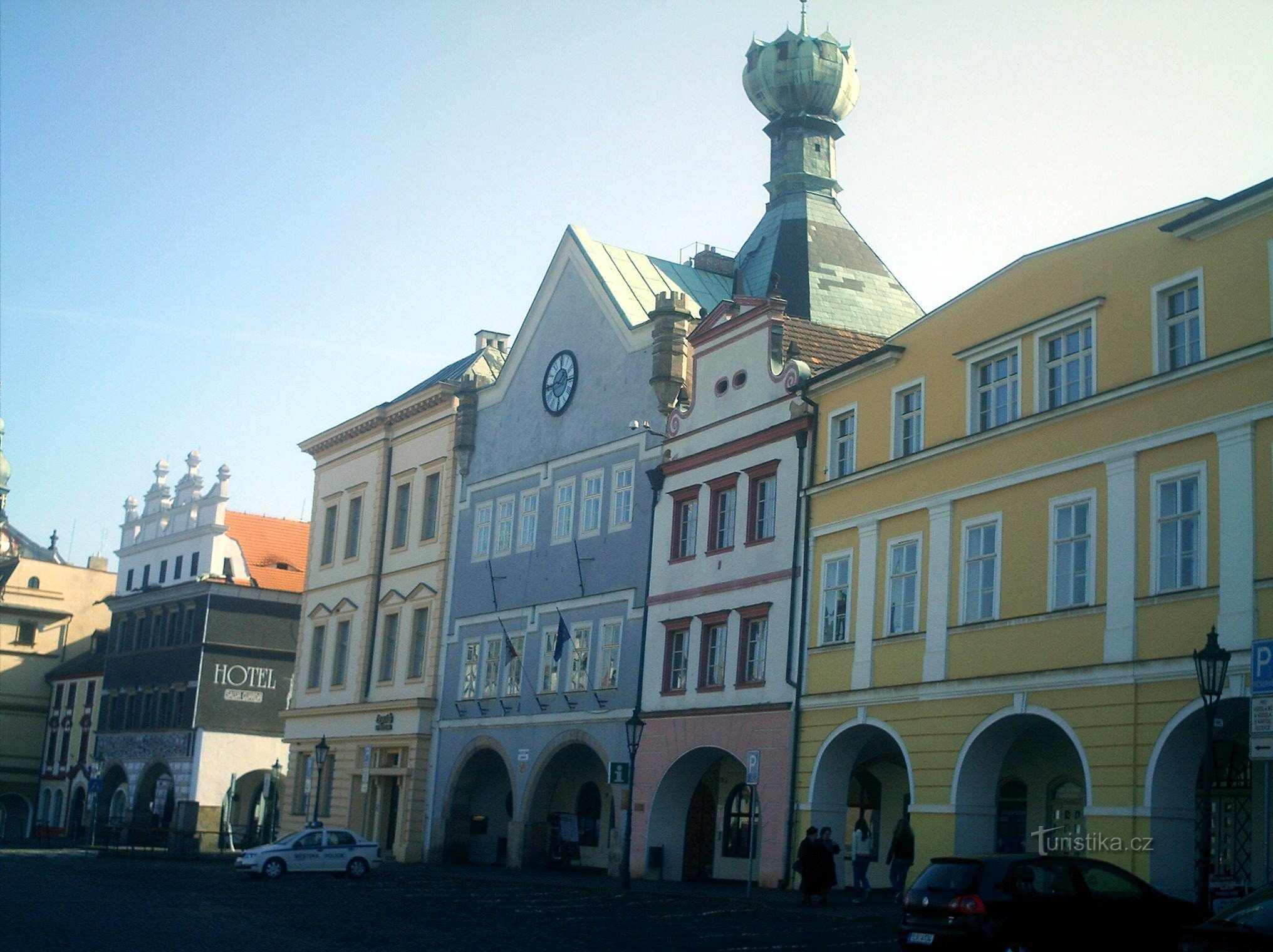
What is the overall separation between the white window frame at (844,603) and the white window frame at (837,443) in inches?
64.8

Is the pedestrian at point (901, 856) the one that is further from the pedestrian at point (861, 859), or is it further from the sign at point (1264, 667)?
the sign at point (1264, 667)

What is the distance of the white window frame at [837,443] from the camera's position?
1320 inches

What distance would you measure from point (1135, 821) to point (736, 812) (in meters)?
15.5

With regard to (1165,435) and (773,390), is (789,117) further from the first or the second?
(1165,435)

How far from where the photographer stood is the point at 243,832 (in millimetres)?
68312

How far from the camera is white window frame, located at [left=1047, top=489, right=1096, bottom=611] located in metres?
26.3

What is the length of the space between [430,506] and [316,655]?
10319 millimetres

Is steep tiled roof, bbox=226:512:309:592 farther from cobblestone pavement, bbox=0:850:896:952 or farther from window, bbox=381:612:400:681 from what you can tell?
cobblestone pavement, bbox=0:850:896:952

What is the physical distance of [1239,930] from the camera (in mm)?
13930

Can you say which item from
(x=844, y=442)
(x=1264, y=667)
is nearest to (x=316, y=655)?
(x=844, y=442)

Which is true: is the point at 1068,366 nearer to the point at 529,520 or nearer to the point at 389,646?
the point at 529,520

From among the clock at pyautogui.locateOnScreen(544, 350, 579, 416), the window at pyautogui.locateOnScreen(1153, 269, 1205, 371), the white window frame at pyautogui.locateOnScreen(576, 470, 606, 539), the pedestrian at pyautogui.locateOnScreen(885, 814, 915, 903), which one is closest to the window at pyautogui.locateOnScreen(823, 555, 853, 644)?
the pedestrian at pyautogui.locateOnScreen(885, 814, 915, 903)

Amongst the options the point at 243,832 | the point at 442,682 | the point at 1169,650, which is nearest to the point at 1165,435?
the point at 1169,650

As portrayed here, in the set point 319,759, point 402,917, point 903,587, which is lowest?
point 402,917
